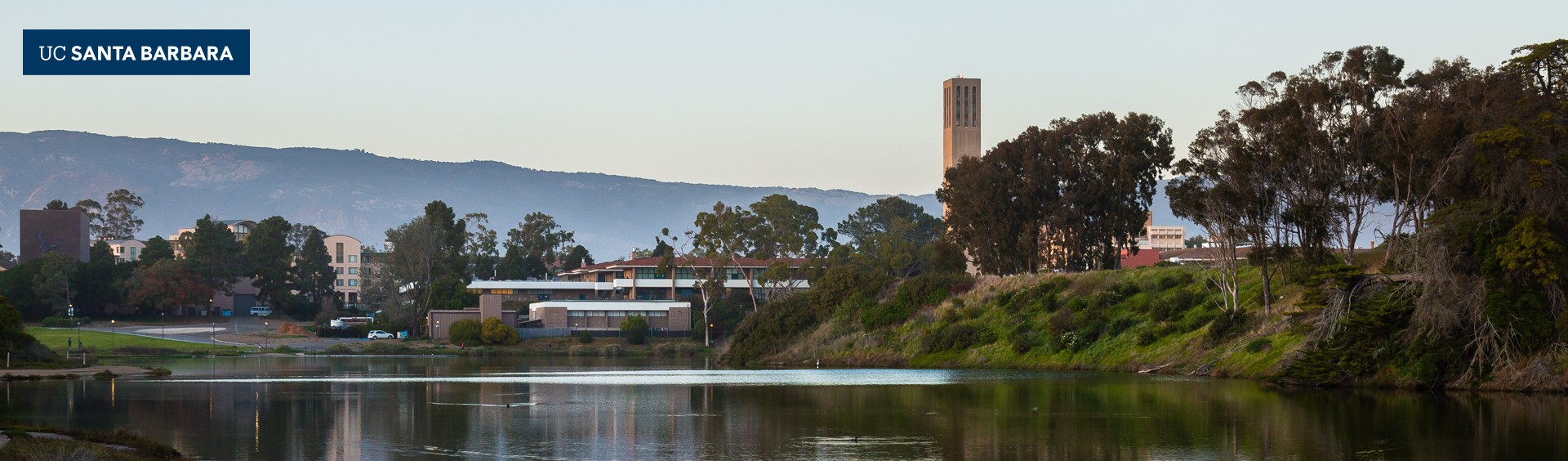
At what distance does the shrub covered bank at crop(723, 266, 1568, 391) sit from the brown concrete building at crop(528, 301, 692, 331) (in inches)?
1422

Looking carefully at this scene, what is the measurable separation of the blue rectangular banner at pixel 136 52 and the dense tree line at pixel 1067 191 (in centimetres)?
4797

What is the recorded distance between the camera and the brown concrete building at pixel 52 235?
159 meters

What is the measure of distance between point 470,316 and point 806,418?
98.1 metres

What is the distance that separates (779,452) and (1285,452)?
9.25 meters

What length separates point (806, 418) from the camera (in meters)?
37.4

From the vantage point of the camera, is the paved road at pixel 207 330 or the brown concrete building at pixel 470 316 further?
the brown concrete building at pixel 470 316

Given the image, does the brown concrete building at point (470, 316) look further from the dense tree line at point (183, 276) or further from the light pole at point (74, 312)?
the dense tree line at point (183, 276)

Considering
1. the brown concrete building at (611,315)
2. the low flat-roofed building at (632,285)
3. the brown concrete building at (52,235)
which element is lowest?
the brown concrete building at (611,315)


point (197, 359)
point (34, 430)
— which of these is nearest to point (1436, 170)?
point (34, 430)

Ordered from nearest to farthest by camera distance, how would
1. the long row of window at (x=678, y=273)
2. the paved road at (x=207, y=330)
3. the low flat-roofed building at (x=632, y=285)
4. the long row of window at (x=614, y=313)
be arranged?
the paved road at (x=207, y=330) < the long row of window at (x=614, y=313) < the low flat-roofed building at (x=632, y=285) < the long row of window at (x=678, y=273)

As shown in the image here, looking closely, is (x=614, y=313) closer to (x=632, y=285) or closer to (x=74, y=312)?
(x=632, y=285)

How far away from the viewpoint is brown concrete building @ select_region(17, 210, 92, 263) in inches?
6245

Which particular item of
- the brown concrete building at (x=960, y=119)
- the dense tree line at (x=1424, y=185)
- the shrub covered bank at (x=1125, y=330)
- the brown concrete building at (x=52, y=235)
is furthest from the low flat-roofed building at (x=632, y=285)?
the dense tree line at (x=1424, y=185)

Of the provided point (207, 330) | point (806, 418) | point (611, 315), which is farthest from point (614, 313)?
point (806, 418)
